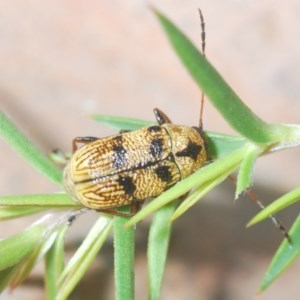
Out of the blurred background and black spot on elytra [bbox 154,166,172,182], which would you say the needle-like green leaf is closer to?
black spot on elytra [bbox 154,166,172,182]

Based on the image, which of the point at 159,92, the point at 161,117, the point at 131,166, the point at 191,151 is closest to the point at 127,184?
the point at 131,166

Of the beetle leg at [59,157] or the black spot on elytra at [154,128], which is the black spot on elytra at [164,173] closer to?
the black spot on elytra at [154,128]

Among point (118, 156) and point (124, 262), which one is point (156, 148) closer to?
point (118, 156)

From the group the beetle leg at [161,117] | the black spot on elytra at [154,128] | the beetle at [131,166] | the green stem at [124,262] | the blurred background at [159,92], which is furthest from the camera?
the blurred background at [159,92]

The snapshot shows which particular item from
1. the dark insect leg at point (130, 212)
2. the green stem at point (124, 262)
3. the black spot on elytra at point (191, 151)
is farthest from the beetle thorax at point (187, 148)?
the green stem at point (124, 262)

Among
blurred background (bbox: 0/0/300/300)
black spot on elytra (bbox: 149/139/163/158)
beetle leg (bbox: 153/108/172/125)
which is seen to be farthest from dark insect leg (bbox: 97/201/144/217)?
blurred background (bbox: 0/0/300/300)

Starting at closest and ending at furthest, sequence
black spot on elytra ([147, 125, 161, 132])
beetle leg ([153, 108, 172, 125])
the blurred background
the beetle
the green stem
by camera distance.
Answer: the green stem, the beetle, black spot on elytra ([147, 125, 161, 132]), beetle leg ([153, 108, 172, 125]), the blurred background

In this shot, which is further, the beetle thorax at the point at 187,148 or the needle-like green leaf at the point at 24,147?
the beetle thorax at the point at 187,148
